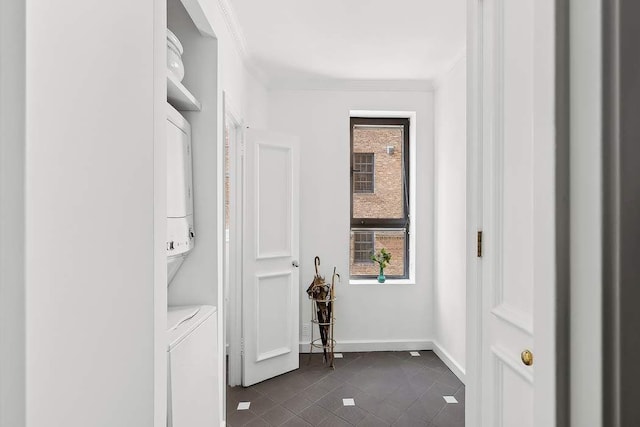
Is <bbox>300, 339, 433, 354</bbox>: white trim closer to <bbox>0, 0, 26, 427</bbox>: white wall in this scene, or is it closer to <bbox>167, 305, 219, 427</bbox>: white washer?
<bbox>167, 305, 219, 427</bbox>: white washer

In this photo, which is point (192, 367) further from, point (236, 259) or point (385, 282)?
point (385, 282)

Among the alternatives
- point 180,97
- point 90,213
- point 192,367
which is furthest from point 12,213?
point 180,97

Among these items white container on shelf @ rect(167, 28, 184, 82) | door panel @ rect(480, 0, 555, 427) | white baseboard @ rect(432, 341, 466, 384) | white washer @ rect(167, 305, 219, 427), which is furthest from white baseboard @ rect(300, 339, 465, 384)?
white container on shelf @ rect(167, 28, 184, 82)

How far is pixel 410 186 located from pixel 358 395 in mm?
2104

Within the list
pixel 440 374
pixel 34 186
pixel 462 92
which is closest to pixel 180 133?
pixel 34 186

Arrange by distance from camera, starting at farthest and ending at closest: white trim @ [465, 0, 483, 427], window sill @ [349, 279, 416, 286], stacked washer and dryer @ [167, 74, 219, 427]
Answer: window sill @ [349, 279, 416, 286]
stacked washer and dryer @ [167, 74, 219, 427]
white trim @ [465, 0, 483, 427]

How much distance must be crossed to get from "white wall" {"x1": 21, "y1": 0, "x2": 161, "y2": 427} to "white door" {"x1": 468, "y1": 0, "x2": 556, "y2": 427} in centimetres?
98

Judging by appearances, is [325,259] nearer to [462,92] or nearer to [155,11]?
[462,92]

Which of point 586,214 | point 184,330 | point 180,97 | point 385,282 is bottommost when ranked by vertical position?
point 385,282

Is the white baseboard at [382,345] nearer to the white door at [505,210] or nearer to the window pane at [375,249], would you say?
the window pane at [375,249]

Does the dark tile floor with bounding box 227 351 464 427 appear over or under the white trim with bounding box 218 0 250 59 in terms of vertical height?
under

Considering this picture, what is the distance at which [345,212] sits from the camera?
12.4 feet

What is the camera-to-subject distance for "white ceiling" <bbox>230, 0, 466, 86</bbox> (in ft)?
7.93

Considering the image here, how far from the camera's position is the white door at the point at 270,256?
9.85ft
